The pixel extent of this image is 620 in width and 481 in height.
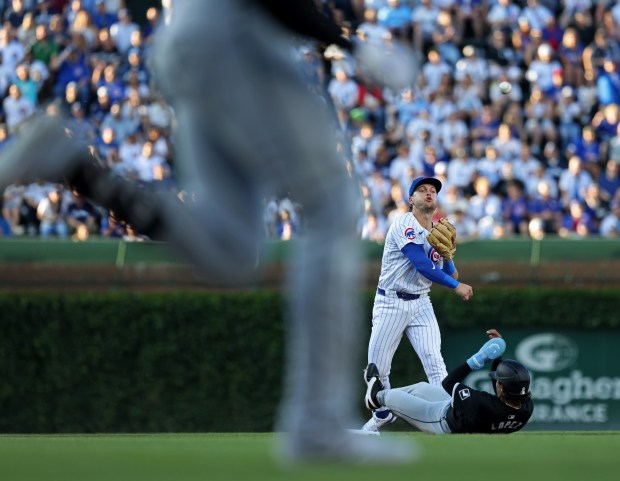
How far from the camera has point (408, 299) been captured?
11.5 m

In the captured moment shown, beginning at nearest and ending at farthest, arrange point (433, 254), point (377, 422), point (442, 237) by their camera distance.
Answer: point (442, 237)
point (433, 254)
point (377, 422)

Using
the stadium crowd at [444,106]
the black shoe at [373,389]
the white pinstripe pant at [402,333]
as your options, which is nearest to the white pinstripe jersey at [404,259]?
the white pinstripe pant at [402,333]

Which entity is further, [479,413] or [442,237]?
[442,237]

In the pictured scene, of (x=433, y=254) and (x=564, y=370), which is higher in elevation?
(x=433, y=254)

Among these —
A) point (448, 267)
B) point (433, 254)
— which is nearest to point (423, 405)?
point (433, 254)

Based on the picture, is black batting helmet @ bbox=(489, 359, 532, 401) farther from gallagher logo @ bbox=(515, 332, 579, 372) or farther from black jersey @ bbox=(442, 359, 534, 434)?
gallagher logo @ bbox=(515, 332, 579, 372)

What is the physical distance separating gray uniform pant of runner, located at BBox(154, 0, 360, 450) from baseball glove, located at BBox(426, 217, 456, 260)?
6.30 metres

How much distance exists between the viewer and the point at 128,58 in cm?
2202

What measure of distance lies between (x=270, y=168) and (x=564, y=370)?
13.2m

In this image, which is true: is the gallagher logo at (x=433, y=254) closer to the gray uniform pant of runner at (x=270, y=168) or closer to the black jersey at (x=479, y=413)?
the black jersey at (x=479, y=413)

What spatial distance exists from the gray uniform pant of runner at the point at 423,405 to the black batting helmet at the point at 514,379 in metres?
0.46

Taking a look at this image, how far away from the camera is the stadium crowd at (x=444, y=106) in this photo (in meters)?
20.1

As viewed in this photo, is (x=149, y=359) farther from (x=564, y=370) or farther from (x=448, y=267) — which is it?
(x=448, y=267)

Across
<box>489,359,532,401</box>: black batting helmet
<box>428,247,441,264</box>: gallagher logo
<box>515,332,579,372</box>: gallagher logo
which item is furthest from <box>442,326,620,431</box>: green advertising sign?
<box>489,359,532,401</box>: black batting helmet
